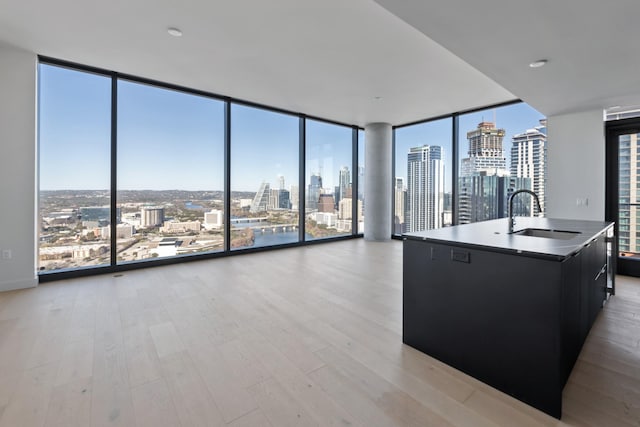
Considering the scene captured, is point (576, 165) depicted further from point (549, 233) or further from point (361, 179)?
point (361, 179)

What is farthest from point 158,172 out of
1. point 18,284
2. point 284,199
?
point 284,199

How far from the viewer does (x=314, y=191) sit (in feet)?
22.3

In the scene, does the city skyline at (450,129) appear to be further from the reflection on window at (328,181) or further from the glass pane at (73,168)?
the glass pane at (73,168)

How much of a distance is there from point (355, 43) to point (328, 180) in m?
4.00

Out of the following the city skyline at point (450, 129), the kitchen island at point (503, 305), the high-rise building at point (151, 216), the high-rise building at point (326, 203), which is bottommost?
the kitchen island at point (503, 305)

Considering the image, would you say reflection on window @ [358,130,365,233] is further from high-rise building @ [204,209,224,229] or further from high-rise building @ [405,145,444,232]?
high-rise building @ [204,209,224,229]

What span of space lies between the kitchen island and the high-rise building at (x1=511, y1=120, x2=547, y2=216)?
11.0 ft

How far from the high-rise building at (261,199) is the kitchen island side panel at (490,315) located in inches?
162

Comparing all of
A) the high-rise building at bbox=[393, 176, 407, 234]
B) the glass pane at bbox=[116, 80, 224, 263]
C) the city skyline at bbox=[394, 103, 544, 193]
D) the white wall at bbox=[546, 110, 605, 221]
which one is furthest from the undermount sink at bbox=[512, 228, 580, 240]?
the high-rise building at bbox=[393, 176, 407, 234]

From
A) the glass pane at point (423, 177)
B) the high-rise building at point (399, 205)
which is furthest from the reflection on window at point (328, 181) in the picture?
the glass pane at point (423, 177)

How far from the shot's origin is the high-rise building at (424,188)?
657 cm

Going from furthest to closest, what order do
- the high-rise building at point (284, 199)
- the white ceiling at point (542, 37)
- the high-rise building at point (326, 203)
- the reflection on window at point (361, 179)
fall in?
the reflection on window at point (361, 179), the high-rise building at point (326, 203), the high-rise building at point (284, 199), the white ceiling at point (542, 37)

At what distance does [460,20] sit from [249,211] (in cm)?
460

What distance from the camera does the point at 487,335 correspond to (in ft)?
5.70
